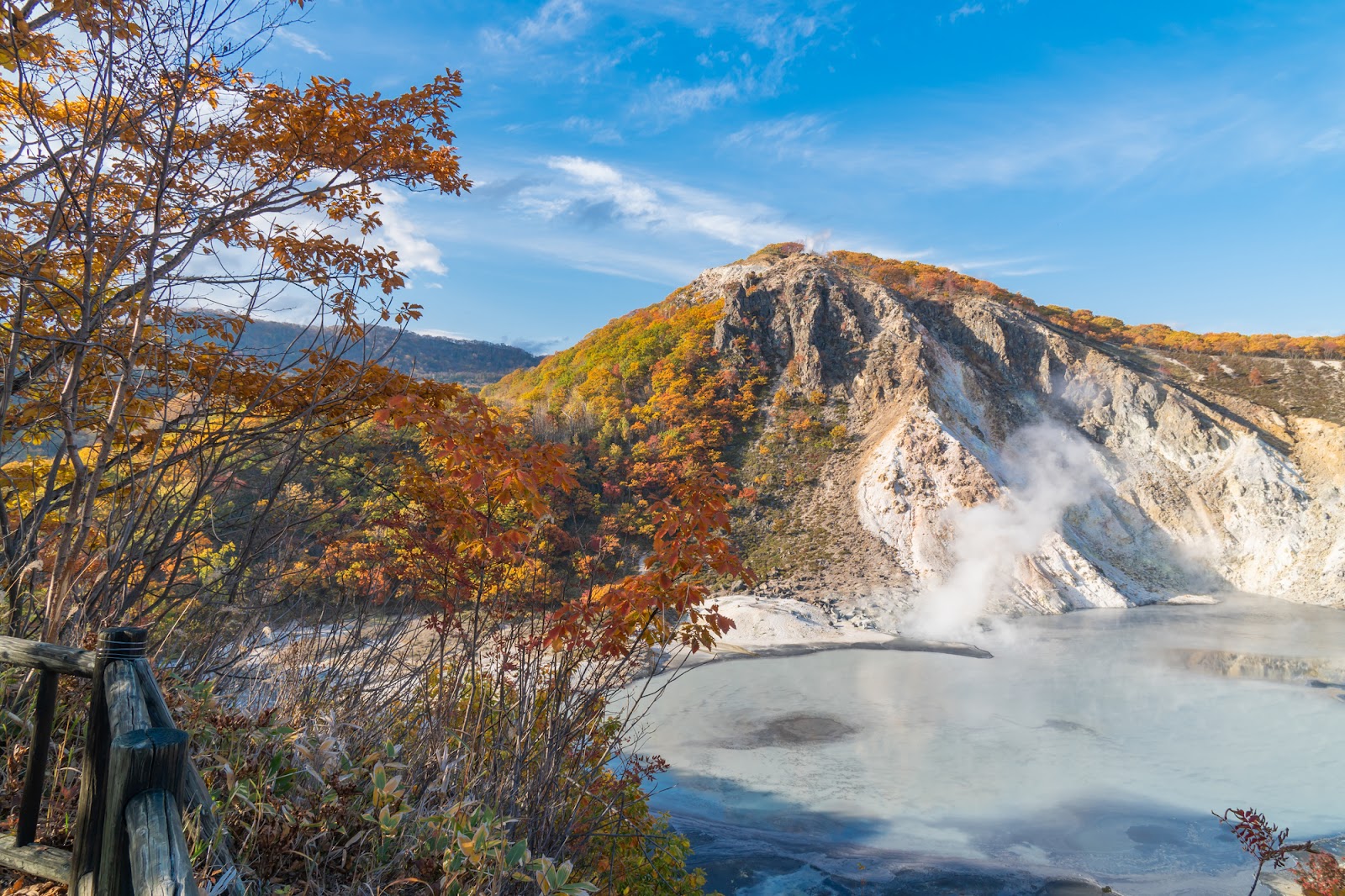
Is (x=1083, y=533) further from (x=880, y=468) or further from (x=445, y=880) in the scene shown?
(x=445, y=880)

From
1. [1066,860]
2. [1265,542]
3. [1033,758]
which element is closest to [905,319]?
[1265,542]

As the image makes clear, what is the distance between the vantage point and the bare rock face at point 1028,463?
2106 centimetres

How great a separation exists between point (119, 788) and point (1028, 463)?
2954cm

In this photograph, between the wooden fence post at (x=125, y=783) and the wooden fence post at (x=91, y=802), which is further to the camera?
the wooden fence post at (x=91, y=802)

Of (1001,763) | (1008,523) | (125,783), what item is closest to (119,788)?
(125,783)

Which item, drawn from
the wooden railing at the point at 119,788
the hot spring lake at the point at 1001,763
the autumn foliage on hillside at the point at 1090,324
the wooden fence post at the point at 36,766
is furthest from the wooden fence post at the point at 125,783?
the autumn foliage on hillside at the point at 1090,324

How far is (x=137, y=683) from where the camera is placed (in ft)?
5.00

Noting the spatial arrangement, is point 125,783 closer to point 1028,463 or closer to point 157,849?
point 157,849

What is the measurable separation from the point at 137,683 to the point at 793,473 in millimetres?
24280

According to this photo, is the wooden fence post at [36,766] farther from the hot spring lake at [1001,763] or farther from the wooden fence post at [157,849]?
the hot spring lake at [1001,763]

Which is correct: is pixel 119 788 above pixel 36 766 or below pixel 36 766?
above

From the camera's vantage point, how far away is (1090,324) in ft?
149

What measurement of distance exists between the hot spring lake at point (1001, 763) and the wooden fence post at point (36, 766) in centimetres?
603

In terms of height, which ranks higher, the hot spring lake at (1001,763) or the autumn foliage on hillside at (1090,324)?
the autumn foliage on hillside at (1090,324)
